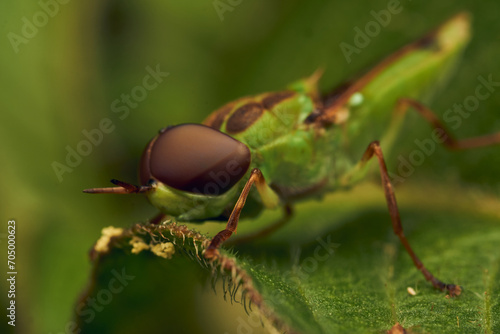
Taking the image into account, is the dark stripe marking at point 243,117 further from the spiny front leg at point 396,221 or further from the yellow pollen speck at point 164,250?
the yellow pollen speck at point 164,250

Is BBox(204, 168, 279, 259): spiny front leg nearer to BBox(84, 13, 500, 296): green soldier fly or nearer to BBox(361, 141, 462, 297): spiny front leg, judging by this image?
BBox(84, 13, 500, 296): green soldier fly

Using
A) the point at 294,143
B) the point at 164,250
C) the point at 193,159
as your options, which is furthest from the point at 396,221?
the point at 164,250

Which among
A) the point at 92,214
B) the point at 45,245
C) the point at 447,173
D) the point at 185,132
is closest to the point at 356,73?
the point at 447,173

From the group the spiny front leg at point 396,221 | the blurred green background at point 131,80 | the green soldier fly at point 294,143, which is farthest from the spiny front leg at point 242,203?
the blurred green background at point 131,80

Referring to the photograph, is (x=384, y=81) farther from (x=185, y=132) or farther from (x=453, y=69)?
(x=185, y=132)

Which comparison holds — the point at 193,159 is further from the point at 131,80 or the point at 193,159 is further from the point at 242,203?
the point at 131,80
